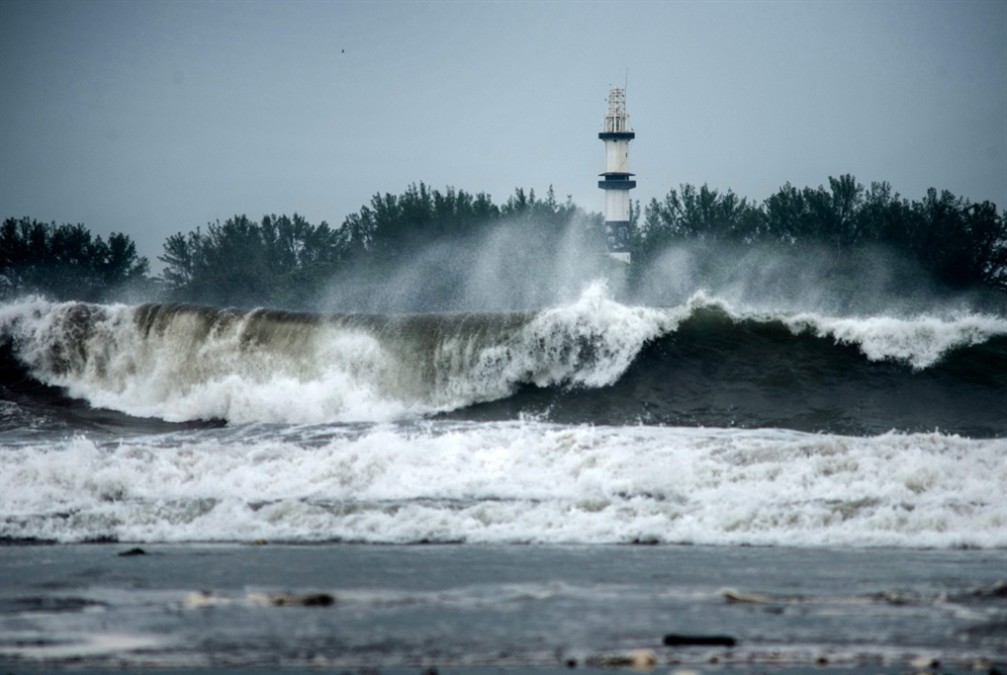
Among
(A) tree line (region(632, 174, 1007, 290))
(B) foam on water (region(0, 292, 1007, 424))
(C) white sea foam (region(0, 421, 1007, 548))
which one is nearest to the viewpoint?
(C) white sea foam (region(0, 421, 1007, 548))

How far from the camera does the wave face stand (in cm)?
2452

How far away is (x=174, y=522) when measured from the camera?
1438 centimetres

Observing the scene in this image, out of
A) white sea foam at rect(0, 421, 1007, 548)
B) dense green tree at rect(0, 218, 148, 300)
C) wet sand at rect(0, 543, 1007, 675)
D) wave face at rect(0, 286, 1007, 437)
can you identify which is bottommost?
wet sand at rect(0, 543, 1007, 675)

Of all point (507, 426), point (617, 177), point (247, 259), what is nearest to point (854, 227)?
point (617, 177)

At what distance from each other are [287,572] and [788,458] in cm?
695

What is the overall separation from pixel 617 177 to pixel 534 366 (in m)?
71.5

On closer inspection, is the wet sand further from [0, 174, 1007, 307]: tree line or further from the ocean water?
[0, 174, 1007, 307]: tree line

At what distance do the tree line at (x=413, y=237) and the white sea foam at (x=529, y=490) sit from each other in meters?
61.7

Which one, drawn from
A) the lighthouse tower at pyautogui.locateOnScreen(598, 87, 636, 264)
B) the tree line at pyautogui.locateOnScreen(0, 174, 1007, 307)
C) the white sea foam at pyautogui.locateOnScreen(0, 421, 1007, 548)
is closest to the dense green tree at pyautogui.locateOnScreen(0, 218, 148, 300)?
the tree line at pyautogui.locateOnScreen(0, 174, 1007, 307)

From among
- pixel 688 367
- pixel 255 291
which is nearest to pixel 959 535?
pixel 688 367

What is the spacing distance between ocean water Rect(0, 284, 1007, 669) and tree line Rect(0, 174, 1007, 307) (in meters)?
51.6

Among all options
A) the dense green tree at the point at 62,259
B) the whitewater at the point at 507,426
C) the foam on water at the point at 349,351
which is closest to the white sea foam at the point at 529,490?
the whitewater at the point at 507,426

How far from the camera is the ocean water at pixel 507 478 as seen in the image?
28.3 ft

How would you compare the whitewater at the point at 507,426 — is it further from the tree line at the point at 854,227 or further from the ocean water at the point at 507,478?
the tree line at the point at 854,227
